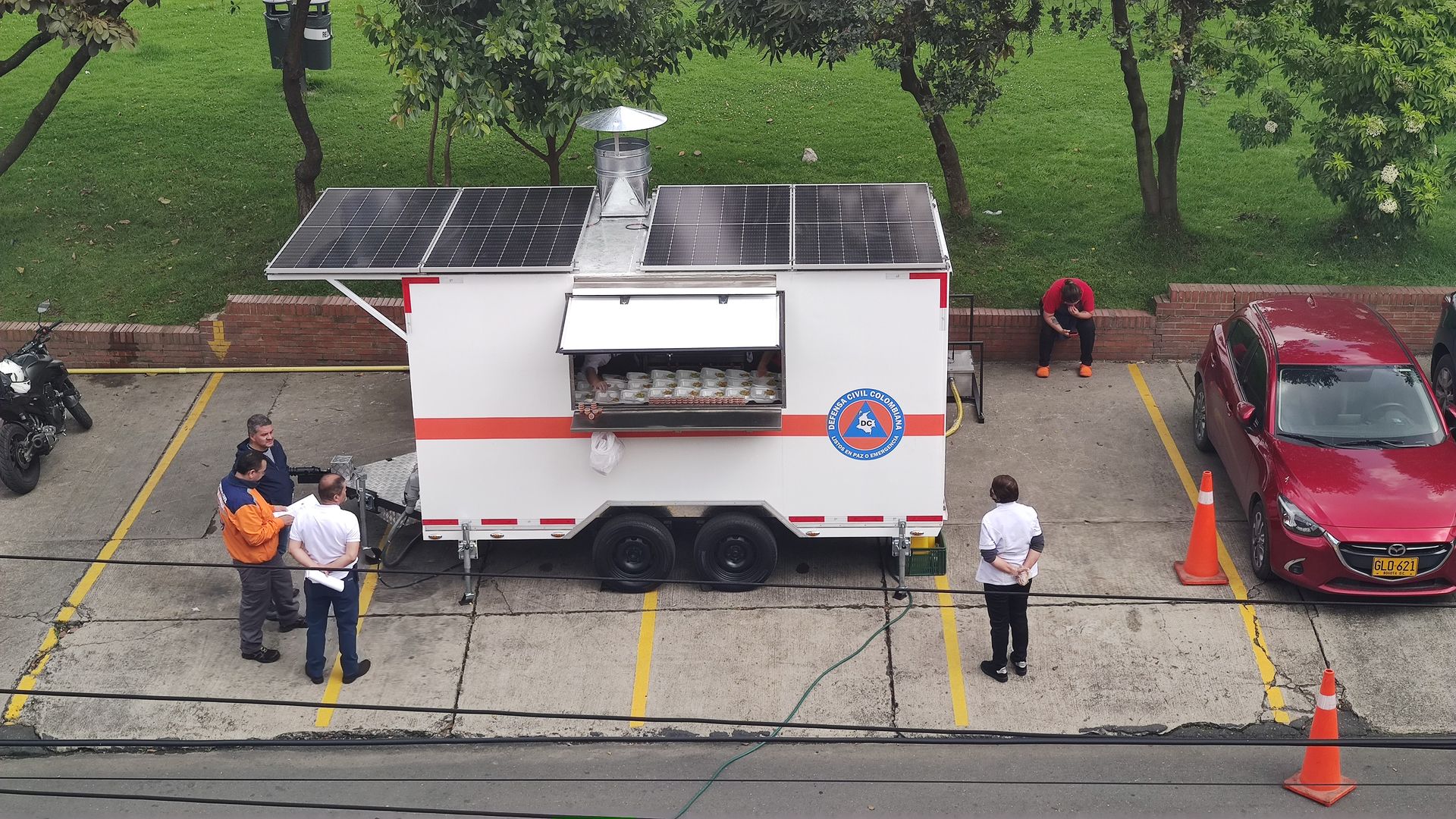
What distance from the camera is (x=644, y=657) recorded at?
33.2 ft

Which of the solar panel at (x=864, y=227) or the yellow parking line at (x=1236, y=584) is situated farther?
the solar panel at (x=864, y=227)

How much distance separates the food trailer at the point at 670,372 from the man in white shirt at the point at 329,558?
1135 millimetres

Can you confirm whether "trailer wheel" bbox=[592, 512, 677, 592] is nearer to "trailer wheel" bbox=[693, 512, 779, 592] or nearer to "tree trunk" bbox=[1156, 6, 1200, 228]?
→ "trailer wheel" bbox=[693, 512, 779, 592]

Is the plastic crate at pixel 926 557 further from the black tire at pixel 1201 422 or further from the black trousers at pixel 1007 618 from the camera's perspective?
the black tire at pixel 1201 422

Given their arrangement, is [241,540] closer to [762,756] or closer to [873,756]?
[762,756]

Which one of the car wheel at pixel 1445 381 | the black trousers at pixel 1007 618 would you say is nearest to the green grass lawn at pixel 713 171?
the car wheel at pixel 1445 381

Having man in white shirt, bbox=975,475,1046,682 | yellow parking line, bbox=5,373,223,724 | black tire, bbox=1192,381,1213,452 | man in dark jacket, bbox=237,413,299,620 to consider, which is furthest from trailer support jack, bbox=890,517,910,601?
yellow parking line, bbox=5,373,223,724

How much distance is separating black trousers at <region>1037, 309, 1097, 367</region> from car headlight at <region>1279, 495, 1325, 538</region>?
386 cm

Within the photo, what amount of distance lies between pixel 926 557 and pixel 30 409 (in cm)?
788

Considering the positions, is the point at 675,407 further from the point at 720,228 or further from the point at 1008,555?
the point at 1008,555

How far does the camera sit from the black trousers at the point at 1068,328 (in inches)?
547

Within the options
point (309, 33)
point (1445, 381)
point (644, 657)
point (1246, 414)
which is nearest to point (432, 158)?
point (309, 33)

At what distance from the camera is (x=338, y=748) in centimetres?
946

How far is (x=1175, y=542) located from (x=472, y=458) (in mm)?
5534
